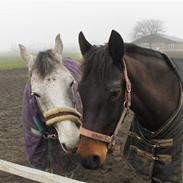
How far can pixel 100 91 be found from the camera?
2799mm

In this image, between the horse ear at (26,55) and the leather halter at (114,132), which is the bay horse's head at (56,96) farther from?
the leather halter at (114,132)

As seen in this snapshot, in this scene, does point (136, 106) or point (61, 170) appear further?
point (61, 170)

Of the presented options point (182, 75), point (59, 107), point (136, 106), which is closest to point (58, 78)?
point (59, 107)

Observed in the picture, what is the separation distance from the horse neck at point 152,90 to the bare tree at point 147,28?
3926 inches

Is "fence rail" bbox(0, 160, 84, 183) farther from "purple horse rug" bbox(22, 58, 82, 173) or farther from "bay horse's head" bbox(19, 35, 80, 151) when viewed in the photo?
"purple horse rug" bbox(22, 58, 82, 173)

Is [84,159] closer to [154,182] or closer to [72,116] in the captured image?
[72,116]

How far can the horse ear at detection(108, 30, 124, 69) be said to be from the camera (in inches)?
112

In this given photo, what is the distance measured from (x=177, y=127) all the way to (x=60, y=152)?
163 centimetres

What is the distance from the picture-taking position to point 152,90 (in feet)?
10.6

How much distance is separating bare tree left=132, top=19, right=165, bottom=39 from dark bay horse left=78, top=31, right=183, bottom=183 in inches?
3925

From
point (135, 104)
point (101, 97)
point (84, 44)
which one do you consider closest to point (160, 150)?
point (135, 104)

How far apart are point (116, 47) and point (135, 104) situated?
1.97ft

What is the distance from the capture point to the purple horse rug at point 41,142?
4102 mm

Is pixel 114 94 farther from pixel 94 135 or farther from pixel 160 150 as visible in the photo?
pixel 160 150
